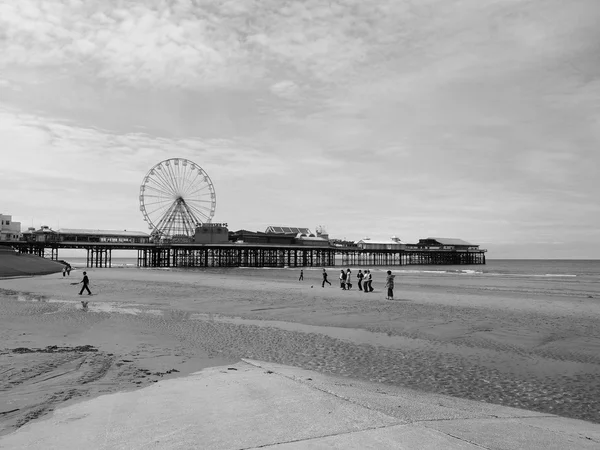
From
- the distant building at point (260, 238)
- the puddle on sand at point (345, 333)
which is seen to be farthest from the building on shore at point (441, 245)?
the puddle on sand at point (345, 333)

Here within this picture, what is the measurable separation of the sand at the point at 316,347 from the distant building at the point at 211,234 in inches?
3396

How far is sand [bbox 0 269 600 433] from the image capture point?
7.83 m

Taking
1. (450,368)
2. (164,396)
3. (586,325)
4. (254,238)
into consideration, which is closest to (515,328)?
(586,325)

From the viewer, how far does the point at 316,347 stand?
12.1 m

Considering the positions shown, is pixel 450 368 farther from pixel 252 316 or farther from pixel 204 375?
pixel 252 316

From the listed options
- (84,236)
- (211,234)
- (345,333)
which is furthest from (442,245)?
(345,333)

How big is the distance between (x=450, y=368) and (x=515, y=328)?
24.4 feet

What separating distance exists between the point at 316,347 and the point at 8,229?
9966 cm

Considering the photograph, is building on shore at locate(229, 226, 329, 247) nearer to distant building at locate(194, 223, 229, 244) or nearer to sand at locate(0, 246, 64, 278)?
distant building at locate(194, 223, 229, 244)

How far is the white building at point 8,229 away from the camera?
8619 centimetres

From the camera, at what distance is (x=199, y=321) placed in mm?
17109

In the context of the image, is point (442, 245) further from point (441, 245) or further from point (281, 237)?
point (281, 237)

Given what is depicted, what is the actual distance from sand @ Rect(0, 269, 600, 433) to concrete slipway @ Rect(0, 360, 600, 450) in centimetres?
76

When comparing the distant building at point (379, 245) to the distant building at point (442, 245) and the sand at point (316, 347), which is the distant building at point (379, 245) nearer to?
the distant building at point (442, 245)
